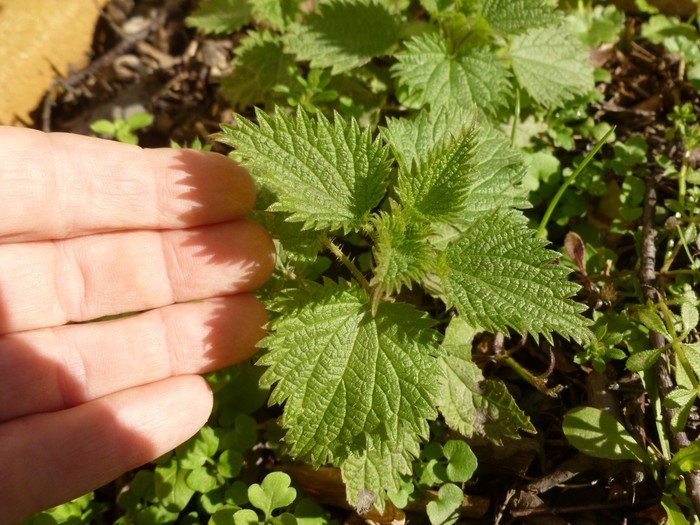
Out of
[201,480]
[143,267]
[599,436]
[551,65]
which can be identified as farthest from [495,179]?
[201,480]

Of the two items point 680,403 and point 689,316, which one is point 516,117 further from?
point 680,403

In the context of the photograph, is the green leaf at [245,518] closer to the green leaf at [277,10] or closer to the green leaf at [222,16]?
the green leaf at [277,10]

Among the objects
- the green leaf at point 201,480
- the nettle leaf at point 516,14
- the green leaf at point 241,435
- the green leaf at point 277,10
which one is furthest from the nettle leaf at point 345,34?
the green leaf at point 201,480

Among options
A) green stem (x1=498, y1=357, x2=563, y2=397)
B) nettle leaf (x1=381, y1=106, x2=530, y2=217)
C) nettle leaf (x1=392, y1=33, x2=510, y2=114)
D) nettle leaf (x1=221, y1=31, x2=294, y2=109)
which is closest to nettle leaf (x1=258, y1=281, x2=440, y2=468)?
green stem (x1=498, y1=357, x2=563, y2=397)

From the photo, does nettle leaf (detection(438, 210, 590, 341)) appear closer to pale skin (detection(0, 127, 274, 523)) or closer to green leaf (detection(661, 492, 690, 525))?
green leaf (detection(661, 492, 690, 525))

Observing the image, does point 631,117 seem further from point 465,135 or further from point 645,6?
point 465,135

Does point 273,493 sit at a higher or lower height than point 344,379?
lower

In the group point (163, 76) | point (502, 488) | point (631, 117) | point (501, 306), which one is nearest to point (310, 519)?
point (502, 488)
